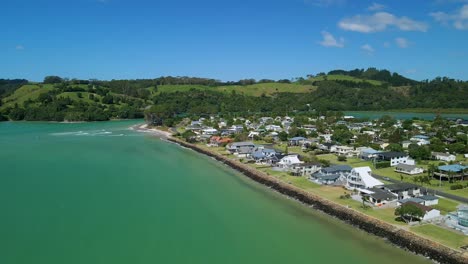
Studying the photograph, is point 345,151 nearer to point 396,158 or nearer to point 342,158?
point 342,158

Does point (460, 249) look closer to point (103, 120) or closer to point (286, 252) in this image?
point (286, 252)

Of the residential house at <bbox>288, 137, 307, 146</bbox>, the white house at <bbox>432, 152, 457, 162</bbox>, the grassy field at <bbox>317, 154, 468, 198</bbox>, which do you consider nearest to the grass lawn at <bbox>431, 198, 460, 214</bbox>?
the grassy field at <bbox>317, 154, 468, 198</bbox>

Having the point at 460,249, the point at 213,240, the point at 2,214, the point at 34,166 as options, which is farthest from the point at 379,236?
the point at 34,166

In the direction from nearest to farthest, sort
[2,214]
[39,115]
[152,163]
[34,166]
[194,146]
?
[2,214]
[34,166]
[152,163]
[194,146]
[39,115]

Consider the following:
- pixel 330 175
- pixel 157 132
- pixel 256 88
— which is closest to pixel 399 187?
pixel 330 175

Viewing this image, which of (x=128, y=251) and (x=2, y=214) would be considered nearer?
(x=128, y=251)

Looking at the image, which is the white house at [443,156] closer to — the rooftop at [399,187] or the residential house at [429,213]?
the rooftop at [399,187]

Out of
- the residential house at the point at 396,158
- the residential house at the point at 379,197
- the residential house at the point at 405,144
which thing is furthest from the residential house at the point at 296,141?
the residential house at the point at 379,197
